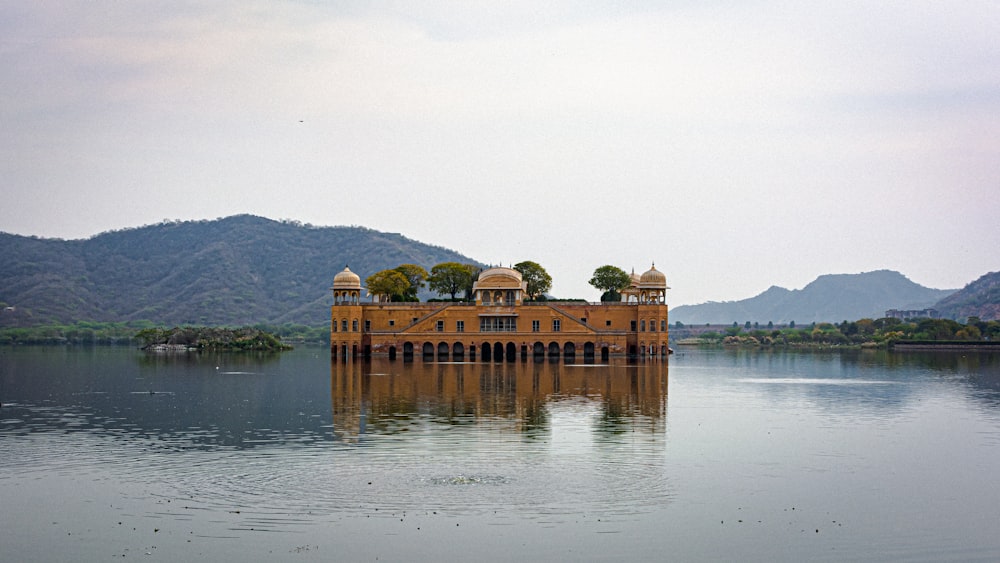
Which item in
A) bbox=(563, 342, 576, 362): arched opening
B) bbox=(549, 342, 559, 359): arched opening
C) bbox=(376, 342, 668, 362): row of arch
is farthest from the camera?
bbox=(549, 342, 559, 359): arched opening

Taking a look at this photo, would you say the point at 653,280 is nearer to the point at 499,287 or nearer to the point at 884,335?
the point at 499,287

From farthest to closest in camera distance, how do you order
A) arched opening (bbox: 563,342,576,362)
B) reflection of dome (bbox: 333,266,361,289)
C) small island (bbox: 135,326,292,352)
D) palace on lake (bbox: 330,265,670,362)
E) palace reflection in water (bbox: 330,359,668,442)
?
small island (bbox: 135,326,292,352) → arched opening (bbox: 563,342,576,362) → reflection of dome (bbox: 333,266,361,289) → palace on lake (bbox: 330,265,670,362) → palace reflection in water (bbox: 330,359,668,442)

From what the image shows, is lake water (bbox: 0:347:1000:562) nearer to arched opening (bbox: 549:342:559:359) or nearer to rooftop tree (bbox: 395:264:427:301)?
arched opening (bbox: 549:342:559:359)

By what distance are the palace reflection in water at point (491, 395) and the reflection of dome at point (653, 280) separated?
2244cm

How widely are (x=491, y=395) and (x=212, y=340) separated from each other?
3404 inches

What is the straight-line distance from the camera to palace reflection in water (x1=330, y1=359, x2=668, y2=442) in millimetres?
39125

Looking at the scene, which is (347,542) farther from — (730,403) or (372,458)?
(730,403)

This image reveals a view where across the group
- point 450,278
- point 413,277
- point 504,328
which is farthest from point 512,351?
point 413,277

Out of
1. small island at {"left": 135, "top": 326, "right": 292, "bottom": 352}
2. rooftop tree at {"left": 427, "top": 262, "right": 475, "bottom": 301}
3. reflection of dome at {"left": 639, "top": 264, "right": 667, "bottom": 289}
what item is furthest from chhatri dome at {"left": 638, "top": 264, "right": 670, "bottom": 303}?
small island at {"left": 135, "top": 326, "right": 292, "bottom": 352}

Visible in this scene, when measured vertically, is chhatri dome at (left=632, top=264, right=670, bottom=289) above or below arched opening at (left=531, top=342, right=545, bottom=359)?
above

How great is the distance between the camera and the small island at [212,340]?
13000 centimetres

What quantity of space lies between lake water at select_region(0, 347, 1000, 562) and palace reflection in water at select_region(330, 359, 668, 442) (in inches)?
12.8

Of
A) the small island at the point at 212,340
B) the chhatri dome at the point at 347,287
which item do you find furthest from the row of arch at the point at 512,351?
the small island at the point at 212,340

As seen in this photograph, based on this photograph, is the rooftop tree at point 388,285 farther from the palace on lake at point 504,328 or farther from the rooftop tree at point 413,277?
the palace on lake at point 504,328
